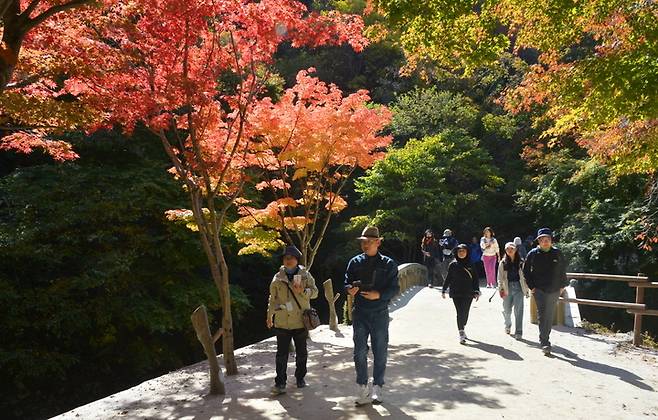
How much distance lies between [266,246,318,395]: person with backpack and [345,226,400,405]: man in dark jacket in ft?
2.38

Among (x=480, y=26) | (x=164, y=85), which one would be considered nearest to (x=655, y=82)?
(x=480, y=26)

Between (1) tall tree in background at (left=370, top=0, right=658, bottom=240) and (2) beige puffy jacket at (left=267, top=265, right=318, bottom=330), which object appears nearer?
(2) beige puffy jacket at (left=267, top=265, right=318, bottom=330)

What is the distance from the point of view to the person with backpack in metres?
6.15

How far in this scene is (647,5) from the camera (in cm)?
717

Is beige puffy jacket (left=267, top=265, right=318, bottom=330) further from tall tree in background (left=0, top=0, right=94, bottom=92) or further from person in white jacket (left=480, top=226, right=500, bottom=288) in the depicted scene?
person in white jacket (left=480, top=226, right=500, bottom=288)

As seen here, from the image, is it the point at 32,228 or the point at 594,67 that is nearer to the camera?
the point at 594,67

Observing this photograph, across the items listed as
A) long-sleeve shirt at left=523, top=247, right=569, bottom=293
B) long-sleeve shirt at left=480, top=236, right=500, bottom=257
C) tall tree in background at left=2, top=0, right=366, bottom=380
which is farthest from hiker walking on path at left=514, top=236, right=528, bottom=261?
tall tree in background at left=2, top=0, right=366, bottom=380

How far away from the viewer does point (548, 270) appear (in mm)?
7789

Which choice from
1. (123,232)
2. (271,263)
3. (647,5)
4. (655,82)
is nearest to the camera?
(655,82)

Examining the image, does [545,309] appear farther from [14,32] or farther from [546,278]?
[14,32]

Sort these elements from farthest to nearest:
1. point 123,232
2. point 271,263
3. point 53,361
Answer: point 271,263
point 123,232
point 53,361

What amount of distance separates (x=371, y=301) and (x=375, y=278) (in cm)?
24

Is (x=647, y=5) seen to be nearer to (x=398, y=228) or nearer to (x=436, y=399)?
(x=436, y=399)

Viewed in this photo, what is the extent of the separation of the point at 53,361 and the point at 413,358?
7251mm
